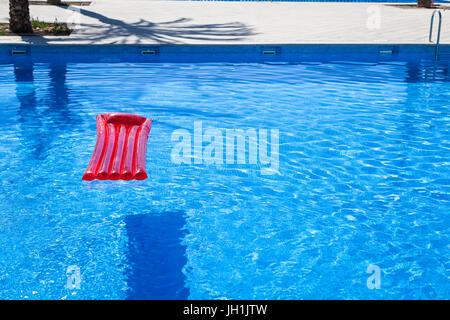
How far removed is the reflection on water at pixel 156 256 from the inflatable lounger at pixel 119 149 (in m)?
0.63

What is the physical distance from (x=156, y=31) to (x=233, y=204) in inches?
374

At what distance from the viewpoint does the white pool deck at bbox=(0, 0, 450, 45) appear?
522 inches

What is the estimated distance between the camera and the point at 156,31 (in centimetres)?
1423

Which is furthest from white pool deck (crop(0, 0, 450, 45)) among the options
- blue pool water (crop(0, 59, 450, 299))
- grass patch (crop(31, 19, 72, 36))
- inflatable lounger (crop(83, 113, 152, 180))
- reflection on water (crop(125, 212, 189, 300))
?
reflection on water (crop(125, 212, 189, 300))

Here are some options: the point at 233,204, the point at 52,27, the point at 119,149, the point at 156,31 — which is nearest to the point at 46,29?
the point at 52,27

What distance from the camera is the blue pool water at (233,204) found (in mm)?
4438

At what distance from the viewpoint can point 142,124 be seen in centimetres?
554

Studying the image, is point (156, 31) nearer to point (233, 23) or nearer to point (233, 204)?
point (233, 23)

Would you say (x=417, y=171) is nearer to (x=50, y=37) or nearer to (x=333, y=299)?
(x=333, y=299)

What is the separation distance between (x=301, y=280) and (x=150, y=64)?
8622 mm
